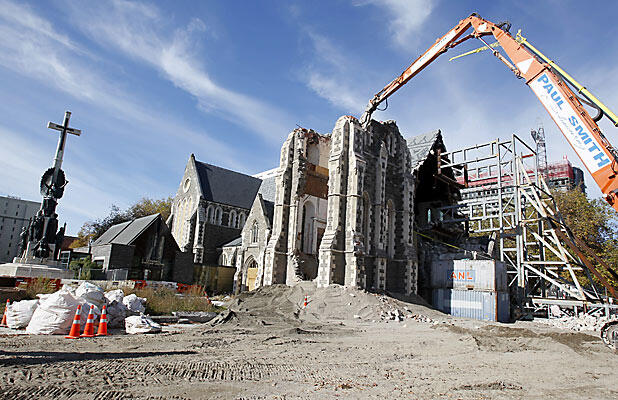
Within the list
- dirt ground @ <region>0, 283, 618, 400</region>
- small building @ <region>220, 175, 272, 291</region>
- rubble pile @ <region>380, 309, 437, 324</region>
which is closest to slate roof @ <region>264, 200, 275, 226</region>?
small building @ <region>220, 175, 272, 291</region>

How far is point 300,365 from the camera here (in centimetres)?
753

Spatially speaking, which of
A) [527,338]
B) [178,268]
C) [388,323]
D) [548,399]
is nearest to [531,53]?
[527,338]

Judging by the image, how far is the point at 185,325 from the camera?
520 inches

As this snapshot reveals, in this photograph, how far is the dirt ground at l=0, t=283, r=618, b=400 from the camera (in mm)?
5539

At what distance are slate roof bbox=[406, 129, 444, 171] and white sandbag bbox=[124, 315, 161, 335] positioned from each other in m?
21.0

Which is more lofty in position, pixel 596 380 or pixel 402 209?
pixel 402 209

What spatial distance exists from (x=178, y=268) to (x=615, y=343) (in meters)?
26.9

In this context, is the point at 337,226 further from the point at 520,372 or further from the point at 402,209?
the point at 520,372

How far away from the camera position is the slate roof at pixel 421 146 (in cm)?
2869

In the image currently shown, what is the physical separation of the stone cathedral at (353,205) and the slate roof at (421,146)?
0.24ft

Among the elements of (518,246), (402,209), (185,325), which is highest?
(402,209)

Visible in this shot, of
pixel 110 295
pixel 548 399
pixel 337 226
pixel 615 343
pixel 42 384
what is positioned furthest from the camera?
Answer: pixel 337 226

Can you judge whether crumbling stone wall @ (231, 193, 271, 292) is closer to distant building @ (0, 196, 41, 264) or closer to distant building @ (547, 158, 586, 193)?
distant building @ (547, 158, 586, 193)

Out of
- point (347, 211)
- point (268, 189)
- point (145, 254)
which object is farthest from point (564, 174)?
point (145, 254)
